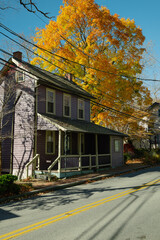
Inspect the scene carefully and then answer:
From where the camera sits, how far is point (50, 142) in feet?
59.6

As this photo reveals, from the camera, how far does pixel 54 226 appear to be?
236 inches

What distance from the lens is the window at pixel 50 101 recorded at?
18312 millimetres

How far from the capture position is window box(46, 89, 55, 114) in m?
18.3

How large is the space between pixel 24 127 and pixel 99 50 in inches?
531

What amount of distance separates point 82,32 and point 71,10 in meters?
2.55

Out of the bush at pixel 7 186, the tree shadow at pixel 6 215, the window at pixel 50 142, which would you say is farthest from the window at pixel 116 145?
the tree shadow at pixel 6 215

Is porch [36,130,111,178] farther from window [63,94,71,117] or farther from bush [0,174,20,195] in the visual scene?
bush [0,174,20,195]

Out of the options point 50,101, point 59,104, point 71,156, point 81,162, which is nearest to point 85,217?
point 71,156

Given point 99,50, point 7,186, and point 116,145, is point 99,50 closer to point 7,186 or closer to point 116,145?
point 116,145

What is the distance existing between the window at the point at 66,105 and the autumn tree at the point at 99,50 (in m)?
4.12

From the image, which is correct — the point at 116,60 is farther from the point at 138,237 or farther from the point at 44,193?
the point at 138,237

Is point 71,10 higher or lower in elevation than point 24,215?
higher

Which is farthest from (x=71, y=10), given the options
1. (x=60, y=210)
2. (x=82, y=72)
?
(x=60, y=210)

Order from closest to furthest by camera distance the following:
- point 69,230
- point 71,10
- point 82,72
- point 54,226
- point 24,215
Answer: point 69,230 < point 54,226 < point 24,215 < point 71,10 < point 82,72
